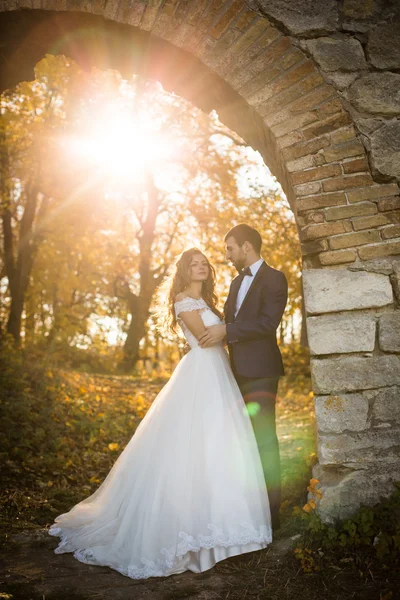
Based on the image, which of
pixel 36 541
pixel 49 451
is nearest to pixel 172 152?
pixel 49 451

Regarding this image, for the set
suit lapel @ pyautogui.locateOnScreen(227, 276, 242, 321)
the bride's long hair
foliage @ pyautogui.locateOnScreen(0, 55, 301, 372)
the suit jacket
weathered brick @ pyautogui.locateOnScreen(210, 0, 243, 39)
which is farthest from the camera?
foliage @ pyautogui.locateOnScreen(0, 55, 301, 372)

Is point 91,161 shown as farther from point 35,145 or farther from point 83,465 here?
point 83,465

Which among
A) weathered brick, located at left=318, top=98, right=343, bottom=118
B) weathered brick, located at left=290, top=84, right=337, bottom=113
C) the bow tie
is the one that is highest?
weathered brick, located at left=290, top=84, right=337, bottom=113

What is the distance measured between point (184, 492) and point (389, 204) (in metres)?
2.42

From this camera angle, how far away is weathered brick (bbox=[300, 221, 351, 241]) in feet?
10.3

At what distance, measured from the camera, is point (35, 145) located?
10.3 m

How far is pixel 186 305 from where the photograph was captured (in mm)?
3883

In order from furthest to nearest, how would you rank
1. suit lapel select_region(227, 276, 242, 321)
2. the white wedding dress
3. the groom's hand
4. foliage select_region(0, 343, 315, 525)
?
foliage select_region(0, 343, 315, 525)
suit lapel select_region(227, 276, 242, 321)
the groom's hand
the white wedding dress

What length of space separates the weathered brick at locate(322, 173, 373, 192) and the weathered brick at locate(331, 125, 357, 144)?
0.89ft

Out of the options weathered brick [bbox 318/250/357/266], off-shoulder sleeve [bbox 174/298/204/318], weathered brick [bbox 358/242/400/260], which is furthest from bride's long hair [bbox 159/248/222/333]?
weathered brick [bbox 358/242/400/260]

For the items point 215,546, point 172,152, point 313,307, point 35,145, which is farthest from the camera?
point 172,152

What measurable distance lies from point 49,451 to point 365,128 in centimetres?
500

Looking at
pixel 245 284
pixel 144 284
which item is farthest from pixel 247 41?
pixel 144 284

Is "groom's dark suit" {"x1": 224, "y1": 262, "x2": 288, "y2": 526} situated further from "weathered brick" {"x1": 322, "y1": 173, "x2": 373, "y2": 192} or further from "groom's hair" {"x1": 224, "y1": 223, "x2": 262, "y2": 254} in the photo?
"weathered brick" {"x1": 322, "y1": 173, "x2": 373, "y2": 192}
